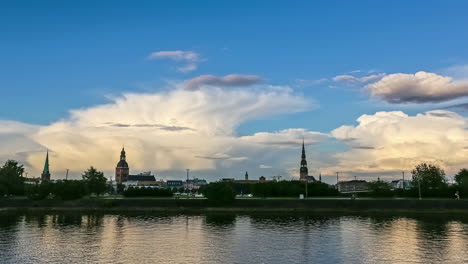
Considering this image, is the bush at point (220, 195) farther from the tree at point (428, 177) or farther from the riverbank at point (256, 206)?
the tree at point (428, 177)

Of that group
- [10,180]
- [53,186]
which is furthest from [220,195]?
[10,180]

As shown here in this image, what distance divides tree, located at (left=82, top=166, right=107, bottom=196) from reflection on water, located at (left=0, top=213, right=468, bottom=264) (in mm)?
72843

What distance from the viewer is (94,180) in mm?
166750

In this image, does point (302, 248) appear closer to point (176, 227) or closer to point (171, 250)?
point (171, 250)

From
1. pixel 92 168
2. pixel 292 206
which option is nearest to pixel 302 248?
pixel 292 206

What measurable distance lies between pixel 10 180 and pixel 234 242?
11740cm

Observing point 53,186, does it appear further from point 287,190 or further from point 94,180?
point 287,190

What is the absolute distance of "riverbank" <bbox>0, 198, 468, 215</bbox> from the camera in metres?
119

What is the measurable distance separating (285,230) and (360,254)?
25.1m

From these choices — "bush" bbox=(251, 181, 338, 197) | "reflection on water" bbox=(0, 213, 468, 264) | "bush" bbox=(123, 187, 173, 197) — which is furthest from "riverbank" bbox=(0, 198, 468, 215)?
"reflection on water" bbox=(0, 213, 468, 264)

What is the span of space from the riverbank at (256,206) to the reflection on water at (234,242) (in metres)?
28.3

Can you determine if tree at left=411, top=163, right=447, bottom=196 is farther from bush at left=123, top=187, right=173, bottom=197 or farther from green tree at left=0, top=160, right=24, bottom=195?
green tree at left=0, top=160, right=24, bottom=195

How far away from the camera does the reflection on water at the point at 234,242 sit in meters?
52.1

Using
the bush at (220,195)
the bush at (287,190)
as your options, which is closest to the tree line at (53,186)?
the bush at (220,195)
